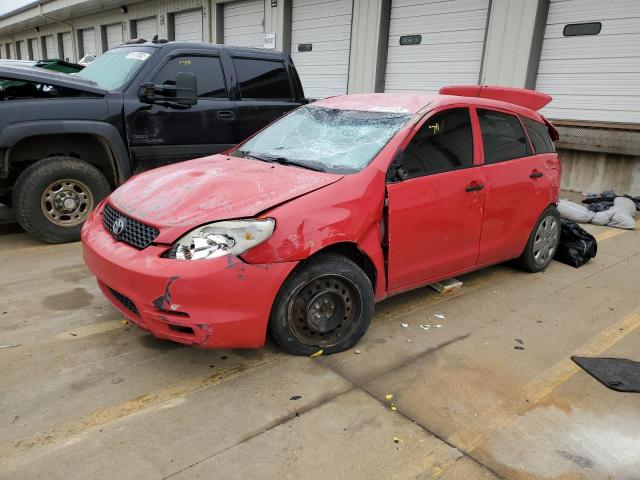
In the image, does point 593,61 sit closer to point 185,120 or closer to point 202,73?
point 202,73

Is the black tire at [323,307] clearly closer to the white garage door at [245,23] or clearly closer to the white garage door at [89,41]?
the white garage door at [245,23]

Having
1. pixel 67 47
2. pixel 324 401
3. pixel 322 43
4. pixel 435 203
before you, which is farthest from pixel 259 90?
pixel 67 47

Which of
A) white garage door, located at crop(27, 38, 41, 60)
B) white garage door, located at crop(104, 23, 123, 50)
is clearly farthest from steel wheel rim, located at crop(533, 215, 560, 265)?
white garage door, located at crop(27, 38, 41, 60)

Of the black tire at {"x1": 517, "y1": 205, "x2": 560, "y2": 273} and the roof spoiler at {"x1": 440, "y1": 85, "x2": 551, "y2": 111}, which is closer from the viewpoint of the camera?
the black tire at {"x1": 517, "y1": 205, "x2": 560, "y2": 273}

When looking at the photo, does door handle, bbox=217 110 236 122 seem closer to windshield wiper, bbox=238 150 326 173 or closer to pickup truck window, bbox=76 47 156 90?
pickup truck window, bbox=76 47 156 90

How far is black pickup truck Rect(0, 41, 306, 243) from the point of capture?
4824 millimetres

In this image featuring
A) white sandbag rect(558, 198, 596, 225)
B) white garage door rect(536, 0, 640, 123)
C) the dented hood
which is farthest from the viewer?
white garage door rect(536, 0, 640, 123)

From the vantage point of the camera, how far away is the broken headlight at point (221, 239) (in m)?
2.69

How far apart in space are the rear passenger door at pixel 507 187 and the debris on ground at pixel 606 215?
2.88 meters

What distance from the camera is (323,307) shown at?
311 cm

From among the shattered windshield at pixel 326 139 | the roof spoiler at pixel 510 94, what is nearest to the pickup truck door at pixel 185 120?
the shattered windshield at pixel 326 139

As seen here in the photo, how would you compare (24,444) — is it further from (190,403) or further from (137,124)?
(137,124)

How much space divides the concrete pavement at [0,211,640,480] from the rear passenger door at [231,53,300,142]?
117 inches

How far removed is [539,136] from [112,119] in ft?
13.7
